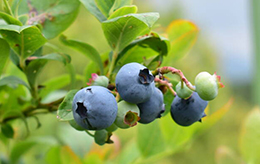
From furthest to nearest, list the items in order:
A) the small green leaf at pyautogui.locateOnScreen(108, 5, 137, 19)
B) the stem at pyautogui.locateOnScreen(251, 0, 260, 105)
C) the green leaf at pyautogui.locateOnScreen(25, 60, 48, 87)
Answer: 1. the stem at pyautogui.locateOnScreen(251, 0, 260, 105)
2. the green leaf at pyautogui.locateOnScreen(25, 60, 48, 87)
3. the small green leaf at pyautogui.locateOnScreen(108, 5, 137, 19)

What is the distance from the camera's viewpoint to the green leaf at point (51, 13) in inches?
26.1

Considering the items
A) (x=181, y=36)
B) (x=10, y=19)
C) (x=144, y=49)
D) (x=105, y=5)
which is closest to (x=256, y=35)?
(x=181, y=36)

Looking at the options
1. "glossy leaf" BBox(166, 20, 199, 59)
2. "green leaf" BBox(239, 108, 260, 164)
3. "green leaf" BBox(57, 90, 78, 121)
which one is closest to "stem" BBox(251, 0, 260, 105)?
"green leaf" BBox(239, 108, 260, 164)

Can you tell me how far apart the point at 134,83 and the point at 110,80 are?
0.17 meters

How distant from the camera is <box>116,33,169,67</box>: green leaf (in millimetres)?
587

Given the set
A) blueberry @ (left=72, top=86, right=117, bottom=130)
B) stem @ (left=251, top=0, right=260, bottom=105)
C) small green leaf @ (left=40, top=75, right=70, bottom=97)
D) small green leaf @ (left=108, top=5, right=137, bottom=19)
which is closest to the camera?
blueberry @ (left=72, top=86, right=117, bottom=130)

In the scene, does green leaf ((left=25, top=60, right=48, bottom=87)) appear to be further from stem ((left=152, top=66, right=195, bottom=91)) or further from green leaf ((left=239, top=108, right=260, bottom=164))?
green leaf ((left=239, top=108, right=260, bottom=164))

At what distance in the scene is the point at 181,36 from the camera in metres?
0.74

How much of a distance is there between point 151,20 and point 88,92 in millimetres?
140

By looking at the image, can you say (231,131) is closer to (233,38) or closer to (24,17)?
(24,17)

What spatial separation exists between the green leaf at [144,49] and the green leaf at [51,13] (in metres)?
0.15

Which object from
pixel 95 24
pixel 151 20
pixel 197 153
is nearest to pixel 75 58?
pixel 95 24

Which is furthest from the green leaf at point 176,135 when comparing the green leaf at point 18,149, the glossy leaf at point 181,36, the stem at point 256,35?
the stem at point 256,35

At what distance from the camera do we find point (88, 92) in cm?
44
